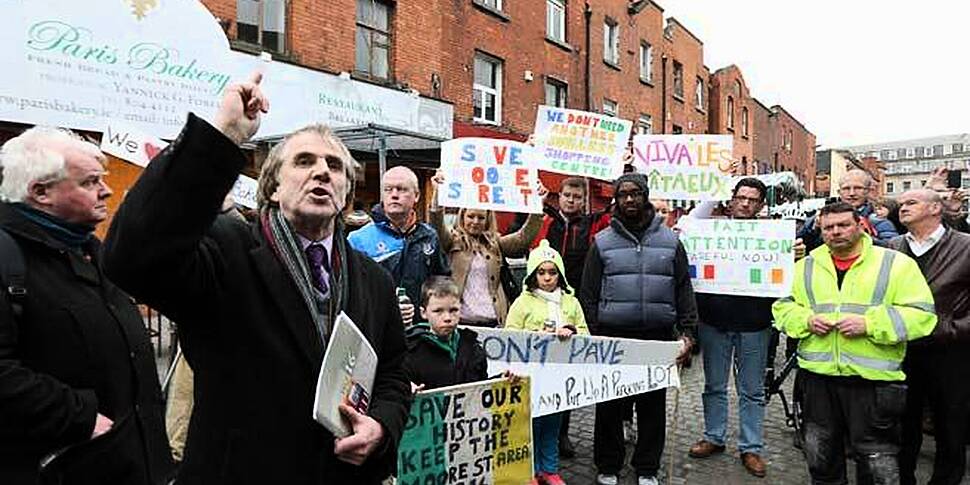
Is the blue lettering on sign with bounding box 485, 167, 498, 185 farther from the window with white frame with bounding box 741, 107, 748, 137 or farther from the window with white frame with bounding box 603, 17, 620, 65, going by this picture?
the window with white frame with bounding box 741, 107, 748, 137

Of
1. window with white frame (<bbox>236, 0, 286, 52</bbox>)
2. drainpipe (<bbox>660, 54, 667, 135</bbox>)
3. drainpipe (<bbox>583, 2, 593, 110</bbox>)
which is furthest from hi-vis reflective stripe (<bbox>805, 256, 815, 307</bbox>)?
drainpipe (<bbox>660, 54, 667, 135</bbox>)

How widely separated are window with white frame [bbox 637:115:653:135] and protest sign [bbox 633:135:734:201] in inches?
639

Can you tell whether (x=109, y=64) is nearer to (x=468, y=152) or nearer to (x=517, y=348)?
(x=468, y=152)

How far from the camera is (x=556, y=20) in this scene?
18.6 metres

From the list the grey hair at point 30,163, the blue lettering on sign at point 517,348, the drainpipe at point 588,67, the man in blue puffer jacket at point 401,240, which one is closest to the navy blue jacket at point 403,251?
the man in blue puffer jacket at point 401,240

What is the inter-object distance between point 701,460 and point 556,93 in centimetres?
1461

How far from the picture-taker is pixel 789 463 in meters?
5.09

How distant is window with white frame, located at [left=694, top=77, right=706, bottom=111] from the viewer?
2759 centimetres

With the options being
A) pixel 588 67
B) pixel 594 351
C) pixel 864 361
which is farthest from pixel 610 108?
pixel 864 361

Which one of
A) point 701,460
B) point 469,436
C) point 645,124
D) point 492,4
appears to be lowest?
point 701,460

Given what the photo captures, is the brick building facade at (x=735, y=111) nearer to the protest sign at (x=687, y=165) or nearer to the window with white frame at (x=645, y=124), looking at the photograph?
the window with white frame at (x=645, y=124)

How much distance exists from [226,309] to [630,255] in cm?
339

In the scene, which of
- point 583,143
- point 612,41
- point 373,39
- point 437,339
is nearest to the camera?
point 437,339

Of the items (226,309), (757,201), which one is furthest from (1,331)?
(757,201)
